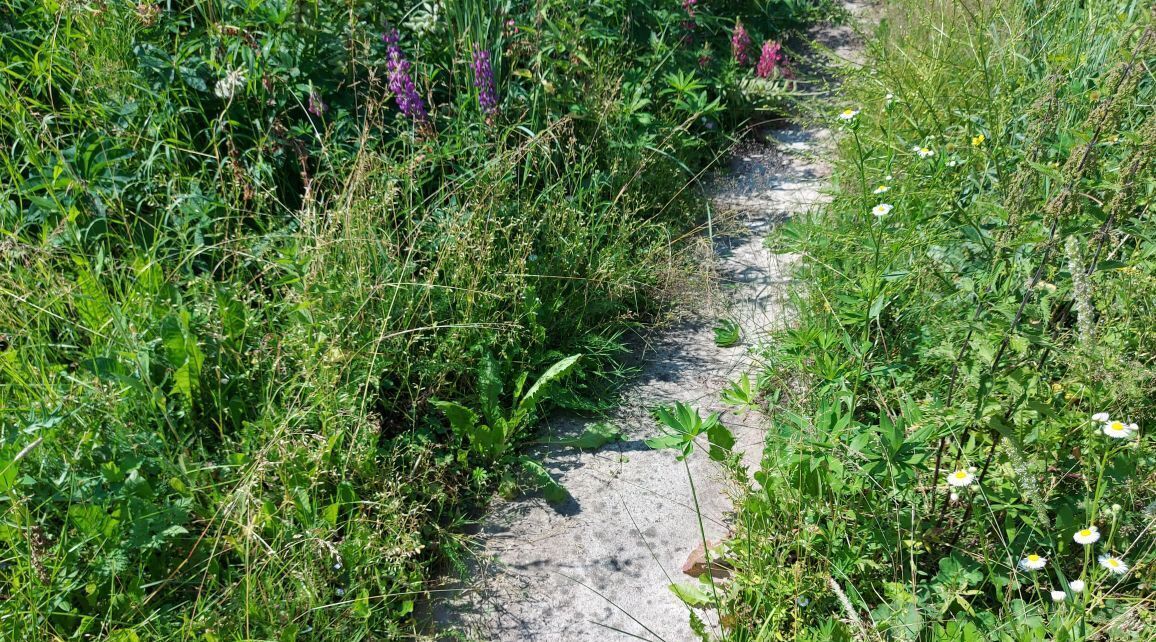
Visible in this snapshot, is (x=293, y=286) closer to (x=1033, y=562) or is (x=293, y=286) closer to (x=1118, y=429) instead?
(x=1033, y=562)

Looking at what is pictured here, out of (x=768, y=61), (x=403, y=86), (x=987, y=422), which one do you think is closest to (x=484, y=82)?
(x=403, y=86)

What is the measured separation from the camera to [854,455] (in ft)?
7.92

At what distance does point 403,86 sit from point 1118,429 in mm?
2686

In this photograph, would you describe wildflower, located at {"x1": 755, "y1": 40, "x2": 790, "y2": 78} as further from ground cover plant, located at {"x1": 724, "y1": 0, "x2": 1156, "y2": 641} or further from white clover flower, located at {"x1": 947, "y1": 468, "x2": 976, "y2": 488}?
white clover flower, located at {"x1": 947, "y1": 468, "x2": 976, "y2": 488}

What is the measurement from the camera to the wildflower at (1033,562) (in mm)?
2084

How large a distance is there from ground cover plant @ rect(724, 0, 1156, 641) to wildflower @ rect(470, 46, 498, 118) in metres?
1.50

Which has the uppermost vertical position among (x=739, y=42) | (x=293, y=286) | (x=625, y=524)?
(x=739, y=42)

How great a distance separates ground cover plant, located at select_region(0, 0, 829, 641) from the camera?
2336 mm

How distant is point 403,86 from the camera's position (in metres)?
3.43

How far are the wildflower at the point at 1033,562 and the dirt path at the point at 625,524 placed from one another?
818mm

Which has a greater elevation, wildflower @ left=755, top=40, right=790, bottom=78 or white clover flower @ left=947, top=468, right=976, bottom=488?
wildflower @ left=755, top=40, right=790, bottom=78

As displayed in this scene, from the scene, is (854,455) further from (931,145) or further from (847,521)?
(931,145)

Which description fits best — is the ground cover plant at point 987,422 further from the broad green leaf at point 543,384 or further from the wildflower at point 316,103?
the wildflower at point 316,103

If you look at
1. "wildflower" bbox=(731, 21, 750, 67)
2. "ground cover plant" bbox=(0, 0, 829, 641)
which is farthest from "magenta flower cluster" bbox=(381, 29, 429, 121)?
"wildflower" bbox=(731, 21, 750, 67)
